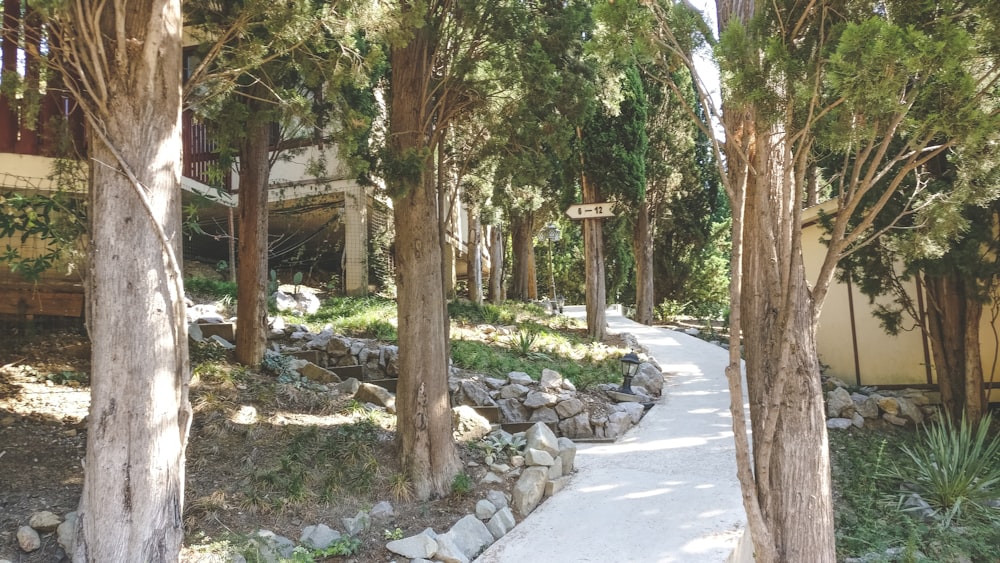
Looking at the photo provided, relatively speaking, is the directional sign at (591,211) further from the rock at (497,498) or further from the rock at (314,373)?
the rock at (497,498)

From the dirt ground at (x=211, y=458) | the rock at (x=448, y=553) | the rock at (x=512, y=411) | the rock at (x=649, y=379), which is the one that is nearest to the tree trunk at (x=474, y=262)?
the rock at (x=649, y=379)

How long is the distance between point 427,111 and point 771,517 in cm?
443

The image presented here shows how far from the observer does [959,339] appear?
873 cm

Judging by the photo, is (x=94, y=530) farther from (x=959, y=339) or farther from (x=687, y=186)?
(x=687, y=186)

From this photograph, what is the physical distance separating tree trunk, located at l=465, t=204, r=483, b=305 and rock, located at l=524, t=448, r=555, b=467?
7162 mm

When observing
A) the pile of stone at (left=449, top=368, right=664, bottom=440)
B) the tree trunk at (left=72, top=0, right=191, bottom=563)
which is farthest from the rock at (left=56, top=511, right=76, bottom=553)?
the pile of stone at (left=449, top=368, right=664, bottom=440)

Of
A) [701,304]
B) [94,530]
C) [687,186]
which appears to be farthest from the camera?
[701,304]

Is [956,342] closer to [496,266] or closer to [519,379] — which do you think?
[519,379]

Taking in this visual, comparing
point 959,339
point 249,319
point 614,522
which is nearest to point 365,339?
point 249,319

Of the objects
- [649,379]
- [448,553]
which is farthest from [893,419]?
[448,553]

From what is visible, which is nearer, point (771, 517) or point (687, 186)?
point (771, 517)

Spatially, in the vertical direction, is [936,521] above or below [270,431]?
below

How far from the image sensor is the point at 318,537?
4801 millimetres

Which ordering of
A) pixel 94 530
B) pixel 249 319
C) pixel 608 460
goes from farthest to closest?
pixel 249 319
pixel 608 460
pixel 94 530
